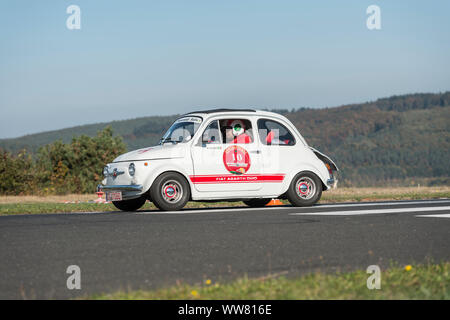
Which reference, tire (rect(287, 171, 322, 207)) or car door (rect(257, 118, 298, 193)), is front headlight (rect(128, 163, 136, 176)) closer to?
car door (rect(257, 118, 298, 193))

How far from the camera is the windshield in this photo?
14.0 meters

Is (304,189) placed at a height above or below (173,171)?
below

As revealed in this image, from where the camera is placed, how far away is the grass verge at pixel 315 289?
4941 millimetres

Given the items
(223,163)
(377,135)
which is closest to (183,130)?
→ (223,163)

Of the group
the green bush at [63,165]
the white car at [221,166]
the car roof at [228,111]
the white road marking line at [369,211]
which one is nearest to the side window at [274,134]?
the white car at [221,166]

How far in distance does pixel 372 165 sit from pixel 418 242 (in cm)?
11180

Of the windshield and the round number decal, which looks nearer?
the round number decal

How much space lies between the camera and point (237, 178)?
13.9 m

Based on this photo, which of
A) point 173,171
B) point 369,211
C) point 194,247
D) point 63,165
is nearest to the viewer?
point 194,247

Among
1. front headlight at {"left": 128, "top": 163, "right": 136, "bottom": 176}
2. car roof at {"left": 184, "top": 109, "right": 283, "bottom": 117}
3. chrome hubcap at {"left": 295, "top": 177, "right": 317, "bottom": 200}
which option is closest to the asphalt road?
front headlight at {"left": 128, "top": 163, "right": 136, "bottom": 176}

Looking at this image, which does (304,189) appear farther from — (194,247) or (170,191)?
(194,247)

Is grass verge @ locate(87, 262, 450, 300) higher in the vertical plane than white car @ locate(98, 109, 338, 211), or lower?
lower

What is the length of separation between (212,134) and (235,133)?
51cm

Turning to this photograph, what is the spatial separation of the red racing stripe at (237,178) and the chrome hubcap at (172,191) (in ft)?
1.12
